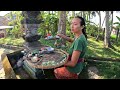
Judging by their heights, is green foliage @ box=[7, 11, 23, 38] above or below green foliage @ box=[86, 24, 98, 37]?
above

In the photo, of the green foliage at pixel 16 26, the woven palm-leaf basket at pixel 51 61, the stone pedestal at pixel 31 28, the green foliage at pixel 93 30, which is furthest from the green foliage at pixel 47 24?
the green foliage at pixel 93 30

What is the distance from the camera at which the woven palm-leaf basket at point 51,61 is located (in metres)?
2.47

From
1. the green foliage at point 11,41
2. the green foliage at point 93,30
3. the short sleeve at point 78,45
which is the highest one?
the short sleeve at point 78,45

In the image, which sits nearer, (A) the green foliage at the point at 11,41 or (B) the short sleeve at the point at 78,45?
(B) the short sleeve at the point at 78,45

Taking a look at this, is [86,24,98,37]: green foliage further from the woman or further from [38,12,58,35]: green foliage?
the woman

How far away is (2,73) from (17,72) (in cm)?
23

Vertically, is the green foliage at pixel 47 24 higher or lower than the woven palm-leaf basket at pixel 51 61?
higher

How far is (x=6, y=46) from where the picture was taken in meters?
4.38

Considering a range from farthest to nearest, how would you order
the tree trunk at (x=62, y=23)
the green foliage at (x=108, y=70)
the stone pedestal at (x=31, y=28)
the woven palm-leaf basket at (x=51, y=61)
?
the tree trunk at (x=62, y=23) < the stone pedestal at (x=31, y=28) < the green foliage at (x=108, y=70) < the woven palm-leaf basket at (x=51, y=61)

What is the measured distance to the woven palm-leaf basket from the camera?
97.3 inches

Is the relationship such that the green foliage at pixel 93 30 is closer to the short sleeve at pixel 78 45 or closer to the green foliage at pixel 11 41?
the green foliage at pixel 11 41

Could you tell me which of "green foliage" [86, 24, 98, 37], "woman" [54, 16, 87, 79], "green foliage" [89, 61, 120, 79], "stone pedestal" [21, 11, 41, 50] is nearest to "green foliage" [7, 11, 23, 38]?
"stone pedestal" [21, 11, 41, 50]
